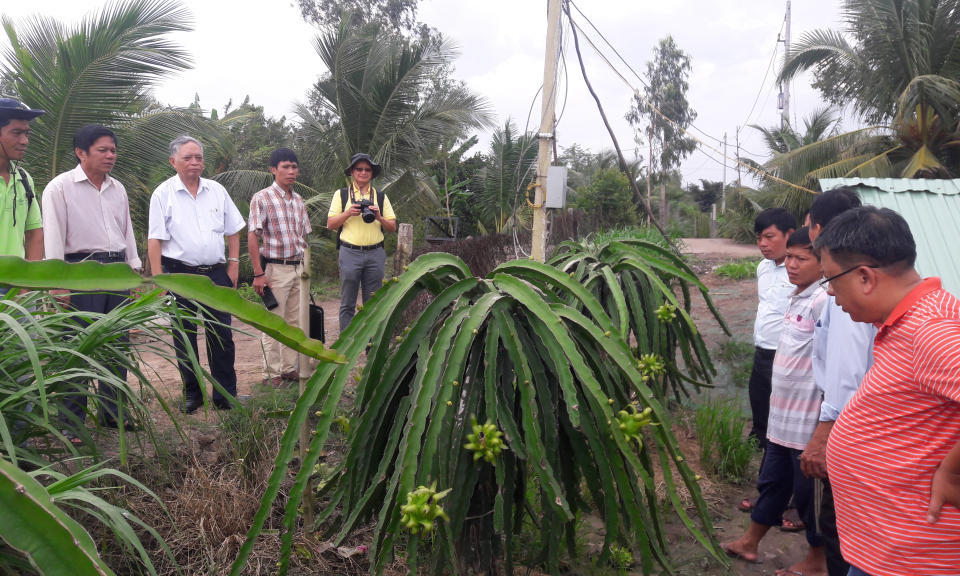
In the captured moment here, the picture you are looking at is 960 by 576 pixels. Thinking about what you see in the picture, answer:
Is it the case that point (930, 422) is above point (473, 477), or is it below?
above

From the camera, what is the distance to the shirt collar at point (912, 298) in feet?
5.45

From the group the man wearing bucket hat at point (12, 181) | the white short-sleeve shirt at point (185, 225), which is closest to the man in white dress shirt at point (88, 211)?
the man wearing bucket hat at point (12, 181)

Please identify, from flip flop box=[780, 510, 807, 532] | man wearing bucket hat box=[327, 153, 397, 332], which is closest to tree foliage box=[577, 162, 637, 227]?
man wearing bucket hat box=[327, 153, 397, 332]

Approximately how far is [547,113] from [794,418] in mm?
3422

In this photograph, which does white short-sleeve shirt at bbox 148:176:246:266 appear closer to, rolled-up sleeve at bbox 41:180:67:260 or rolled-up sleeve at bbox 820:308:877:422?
rolled-up sleeve at bbox 41:180:67:260

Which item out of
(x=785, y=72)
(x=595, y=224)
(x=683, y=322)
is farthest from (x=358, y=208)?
(x=785, y=72)

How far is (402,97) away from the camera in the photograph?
10711 mm

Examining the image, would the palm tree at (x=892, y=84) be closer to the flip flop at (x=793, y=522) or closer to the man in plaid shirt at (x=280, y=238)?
the flip flop at (x=793, y=522)

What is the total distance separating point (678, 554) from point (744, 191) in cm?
1926

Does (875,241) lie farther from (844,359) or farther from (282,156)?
(282,156)

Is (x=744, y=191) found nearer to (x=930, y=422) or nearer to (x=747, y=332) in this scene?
(x=747, y=332)

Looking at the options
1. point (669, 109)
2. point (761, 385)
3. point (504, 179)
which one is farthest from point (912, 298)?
point (669, 109)

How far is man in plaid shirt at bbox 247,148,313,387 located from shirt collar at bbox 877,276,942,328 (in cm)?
382

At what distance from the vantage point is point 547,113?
5.29 meters
